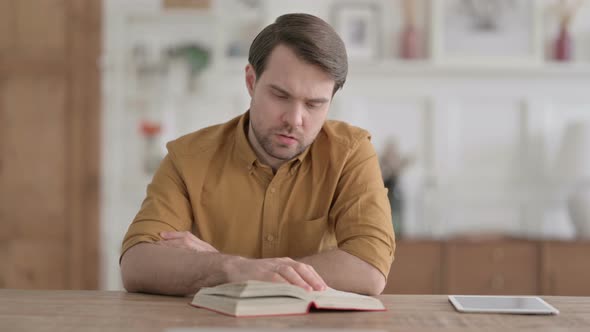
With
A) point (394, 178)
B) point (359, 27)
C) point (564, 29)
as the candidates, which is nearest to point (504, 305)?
point (394, 178)

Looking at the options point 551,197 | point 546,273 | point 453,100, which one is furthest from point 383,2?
point 546,273

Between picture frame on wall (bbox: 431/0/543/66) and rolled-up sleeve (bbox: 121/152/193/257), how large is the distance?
93.2 inches

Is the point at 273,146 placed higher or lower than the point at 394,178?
higher

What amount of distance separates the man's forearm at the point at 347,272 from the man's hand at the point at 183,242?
0.25 m

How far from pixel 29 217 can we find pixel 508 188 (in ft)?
9.16

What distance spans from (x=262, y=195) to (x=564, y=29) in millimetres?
2641

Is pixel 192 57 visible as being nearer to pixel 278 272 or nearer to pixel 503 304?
pixel 278 272

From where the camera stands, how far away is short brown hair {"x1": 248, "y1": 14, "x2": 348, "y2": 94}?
6.20 feet

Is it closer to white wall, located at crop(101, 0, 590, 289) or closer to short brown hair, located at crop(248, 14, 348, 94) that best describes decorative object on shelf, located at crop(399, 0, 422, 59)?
white wall, located at crop(101, 0, 590, 289)

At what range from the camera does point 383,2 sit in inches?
162

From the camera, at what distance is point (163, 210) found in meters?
1.96

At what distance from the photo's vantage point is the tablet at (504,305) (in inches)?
58.9

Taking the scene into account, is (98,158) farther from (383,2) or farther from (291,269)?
(291,269)

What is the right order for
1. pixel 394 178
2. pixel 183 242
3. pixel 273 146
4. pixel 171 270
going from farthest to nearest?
1. pixel 394 178
2. pixel 273 146
3. pixel 183 242
4. pixel 171 270
